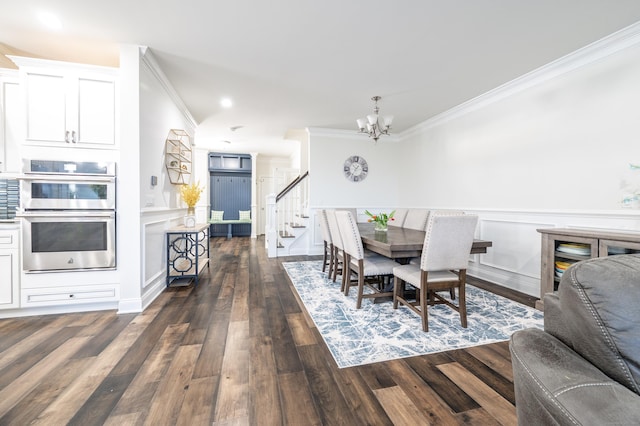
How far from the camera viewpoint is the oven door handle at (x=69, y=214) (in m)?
2.33

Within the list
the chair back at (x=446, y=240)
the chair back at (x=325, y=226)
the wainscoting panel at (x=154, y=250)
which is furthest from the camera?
the chair back at (x=325, y=226)

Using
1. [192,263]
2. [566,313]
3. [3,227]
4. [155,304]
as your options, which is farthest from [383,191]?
[3,227]

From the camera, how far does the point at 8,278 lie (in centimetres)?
235

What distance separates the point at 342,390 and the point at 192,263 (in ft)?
9.32

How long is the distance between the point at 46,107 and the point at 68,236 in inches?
47.6

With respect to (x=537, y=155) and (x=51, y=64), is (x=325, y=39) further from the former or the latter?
(x=537, y=155)

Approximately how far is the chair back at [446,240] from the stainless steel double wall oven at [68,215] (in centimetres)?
292

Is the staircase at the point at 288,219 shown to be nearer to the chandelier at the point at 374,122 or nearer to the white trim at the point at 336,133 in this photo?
the white trim at the point at 336,133

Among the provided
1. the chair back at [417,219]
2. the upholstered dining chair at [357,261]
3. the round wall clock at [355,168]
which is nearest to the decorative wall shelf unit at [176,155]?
the upholstered dining chair at [357,261]

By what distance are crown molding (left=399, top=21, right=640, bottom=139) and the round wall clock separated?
1.89 metres

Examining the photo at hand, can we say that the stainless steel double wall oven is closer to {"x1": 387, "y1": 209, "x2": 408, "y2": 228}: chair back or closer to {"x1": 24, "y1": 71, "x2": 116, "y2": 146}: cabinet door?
{"x1": 24, "y1": 71, "x2": 116, "y2": 146}: cabinet door

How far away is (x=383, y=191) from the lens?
18.8 ft

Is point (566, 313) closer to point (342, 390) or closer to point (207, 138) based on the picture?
point (342, 390)

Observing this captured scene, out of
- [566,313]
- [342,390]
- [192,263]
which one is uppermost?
[566,313]
